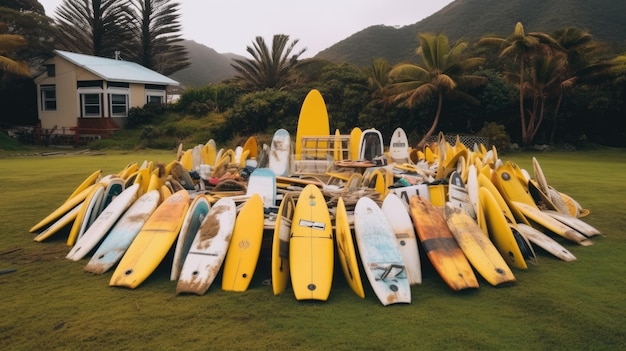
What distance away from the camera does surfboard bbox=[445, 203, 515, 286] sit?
4332mm

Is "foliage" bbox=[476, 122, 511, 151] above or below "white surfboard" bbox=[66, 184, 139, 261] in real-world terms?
above

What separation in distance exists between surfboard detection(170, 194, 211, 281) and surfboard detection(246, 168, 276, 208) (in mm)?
871

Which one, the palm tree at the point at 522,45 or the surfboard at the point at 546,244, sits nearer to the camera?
the surfboard at the point at 546,244

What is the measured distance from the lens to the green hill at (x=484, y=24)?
45.2 meters

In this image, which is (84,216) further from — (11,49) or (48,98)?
(48,98)

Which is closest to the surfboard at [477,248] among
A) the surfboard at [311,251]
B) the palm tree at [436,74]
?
the surfboard at [311,251]

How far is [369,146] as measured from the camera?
930 cm

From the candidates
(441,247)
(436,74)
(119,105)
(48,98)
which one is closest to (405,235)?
(441,247)

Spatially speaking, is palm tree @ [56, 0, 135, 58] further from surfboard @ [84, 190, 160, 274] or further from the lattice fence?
surfboard @ [84, 190, 160, 274]

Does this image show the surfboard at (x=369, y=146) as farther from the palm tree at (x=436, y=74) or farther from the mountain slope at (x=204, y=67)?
the mountain slope at (x=204, y=67)

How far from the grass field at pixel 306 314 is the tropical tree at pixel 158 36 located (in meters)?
32.4

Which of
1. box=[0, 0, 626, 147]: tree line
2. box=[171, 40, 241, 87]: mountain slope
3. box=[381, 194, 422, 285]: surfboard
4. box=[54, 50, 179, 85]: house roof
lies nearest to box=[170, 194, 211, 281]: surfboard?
box=[381, 194, 422, 285]: surfboard

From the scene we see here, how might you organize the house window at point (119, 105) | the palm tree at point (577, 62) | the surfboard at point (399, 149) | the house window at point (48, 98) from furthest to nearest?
the house window at point (48, 98)
the house window at point (119, 105)
the palm tree at point (577, 62)
the surfboard at point (399, 149)

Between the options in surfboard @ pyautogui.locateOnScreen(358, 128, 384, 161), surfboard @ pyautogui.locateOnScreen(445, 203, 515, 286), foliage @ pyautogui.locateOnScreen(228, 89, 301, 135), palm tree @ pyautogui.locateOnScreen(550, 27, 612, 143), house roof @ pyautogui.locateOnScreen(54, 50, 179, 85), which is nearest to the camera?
surfboard @ pyautogui.locateOnScreen(445, 203, 515, 286)
